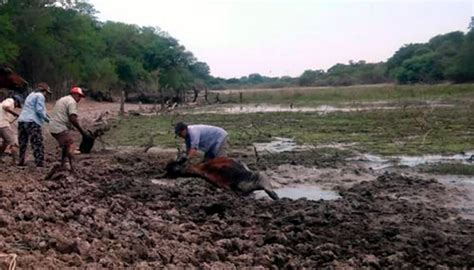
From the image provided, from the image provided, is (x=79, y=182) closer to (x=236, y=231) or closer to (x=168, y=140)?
(x=236, y=231)

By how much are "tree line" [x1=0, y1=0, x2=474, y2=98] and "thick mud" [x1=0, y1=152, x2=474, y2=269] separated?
27.1 metres

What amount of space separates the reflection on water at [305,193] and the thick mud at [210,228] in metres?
0.44

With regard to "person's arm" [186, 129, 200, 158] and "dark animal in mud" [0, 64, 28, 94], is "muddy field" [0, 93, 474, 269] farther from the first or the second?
"dark animal in mud" [0, 64, 28, 94]

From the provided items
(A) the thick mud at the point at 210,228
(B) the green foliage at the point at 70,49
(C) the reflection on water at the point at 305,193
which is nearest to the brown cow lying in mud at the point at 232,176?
(A) the thick mud at the point at 210,228

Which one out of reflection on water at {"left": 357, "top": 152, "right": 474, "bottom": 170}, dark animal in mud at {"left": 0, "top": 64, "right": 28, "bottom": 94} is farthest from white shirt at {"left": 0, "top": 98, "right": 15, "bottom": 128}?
reflection on water at {"left": 357, "top": 152, "right": 474, "bottom": 170}

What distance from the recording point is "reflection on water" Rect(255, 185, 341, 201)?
10.7m

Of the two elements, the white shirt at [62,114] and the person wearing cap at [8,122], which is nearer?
the white shirt at [62,114]

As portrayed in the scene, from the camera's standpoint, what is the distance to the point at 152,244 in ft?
20.8

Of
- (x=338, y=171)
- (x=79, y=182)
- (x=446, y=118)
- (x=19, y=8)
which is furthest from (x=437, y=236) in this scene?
(x=19, y=8)

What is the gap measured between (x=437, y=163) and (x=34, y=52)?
3308 centimetres

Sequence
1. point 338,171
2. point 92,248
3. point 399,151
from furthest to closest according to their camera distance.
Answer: point 399,151, point 338,171, point 92,248

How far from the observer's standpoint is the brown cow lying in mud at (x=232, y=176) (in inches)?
374

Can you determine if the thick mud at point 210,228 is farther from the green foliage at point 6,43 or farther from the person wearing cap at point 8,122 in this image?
the green foliage at point 6,43

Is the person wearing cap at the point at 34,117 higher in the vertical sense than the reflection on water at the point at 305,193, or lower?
higher
